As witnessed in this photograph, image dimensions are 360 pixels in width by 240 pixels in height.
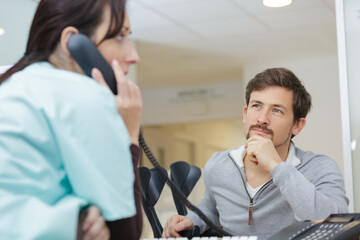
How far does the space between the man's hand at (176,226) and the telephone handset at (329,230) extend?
451 millimetres

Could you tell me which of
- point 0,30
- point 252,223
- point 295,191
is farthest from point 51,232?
point 0,30

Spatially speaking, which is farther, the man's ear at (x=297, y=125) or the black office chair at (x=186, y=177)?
the man's ear at (x=297, y=125)

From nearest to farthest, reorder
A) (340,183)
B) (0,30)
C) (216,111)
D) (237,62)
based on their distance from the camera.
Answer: (340,183), (0,30), (237,62), (216,111)

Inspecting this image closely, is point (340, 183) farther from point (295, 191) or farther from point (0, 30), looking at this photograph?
point (0, 30)

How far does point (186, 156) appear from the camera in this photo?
31.3 ft

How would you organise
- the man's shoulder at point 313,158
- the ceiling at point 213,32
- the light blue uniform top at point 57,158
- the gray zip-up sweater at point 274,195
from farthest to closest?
the ceiling at point 213,32, the man's shoulder at point 313,158, the gray zip-up sweater at point 274,195, the light blue uniform top at point 57,158

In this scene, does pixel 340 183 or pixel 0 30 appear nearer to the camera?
pixel 340 183

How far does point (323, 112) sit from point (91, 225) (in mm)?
5692

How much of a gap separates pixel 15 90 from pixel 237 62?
18.7 ft

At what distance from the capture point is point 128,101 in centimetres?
83

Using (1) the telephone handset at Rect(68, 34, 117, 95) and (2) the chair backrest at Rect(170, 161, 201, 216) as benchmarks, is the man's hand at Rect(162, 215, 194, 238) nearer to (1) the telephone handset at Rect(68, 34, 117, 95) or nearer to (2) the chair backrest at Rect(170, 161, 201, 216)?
(2) the chair backrest at Rect(170, 161, 201, 216)

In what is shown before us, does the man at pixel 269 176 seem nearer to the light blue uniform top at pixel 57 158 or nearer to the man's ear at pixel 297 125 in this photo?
the man's ear at pixel 297 125

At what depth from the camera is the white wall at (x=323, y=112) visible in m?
6.02

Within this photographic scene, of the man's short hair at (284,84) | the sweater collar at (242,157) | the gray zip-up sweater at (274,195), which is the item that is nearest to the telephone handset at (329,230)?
the gray zip-up sweater at (274,195)
